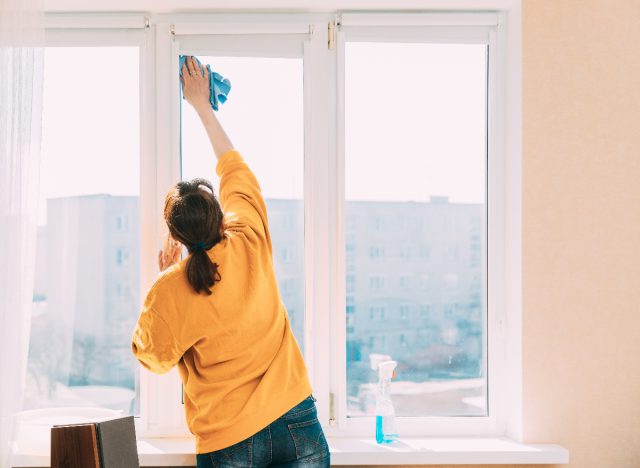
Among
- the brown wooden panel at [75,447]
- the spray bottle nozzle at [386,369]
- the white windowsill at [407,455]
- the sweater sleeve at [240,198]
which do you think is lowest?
the white windowsill at [407,455]

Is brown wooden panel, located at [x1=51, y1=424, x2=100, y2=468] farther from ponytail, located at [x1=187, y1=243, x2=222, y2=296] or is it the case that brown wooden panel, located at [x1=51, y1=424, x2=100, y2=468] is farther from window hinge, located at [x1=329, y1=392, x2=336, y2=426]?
window hinge, located at [x1=329, y1=392, x2=336, y2=426]

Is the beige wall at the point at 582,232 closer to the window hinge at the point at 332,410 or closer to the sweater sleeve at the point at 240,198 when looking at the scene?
the window hinge at the point at 332,410

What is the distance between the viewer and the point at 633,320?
Answer: 217cm

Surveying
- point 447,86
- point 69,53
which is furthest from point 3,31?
point 447,86

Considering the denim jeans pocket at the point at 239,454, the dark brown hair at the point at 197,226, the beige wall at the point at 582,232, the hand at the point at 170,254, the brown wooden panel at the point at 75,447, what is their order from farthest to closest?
1. the beige wall at the point at 582,232
2. the hand at the point at 170,254
3. the denim jeans pocket at the point at 239,454
4. the dark brown hair at the point at 197,226
5. the brown wooden panel at the point at 75,447

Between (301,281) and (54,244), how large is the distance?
2.55ft

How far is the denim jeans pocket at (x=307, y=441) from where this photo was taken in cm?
181

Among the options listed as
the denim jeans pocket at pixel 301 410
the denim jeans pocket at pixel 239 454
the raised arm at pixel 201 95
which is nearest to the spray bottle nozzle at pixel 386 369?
the denim jeans pocket at pixel 301 410

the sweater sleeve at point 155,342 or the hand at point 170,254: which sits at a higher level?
the hand at point 170,254

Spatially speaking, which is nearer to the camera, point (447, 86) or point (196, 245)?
point (196, 245)

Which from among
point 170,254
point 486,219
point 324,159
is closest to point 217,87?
point 324,159

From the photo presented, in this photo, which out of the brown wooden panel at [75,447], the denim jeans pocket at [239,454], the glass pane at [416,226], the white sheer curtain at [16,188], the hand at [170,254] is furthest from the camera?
the glass pane at [416,226]

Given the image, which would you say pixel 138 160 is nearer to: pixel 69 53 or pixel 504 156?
pixel 69 53

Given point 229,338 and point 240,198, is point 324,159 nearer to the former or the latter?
point 240,198
